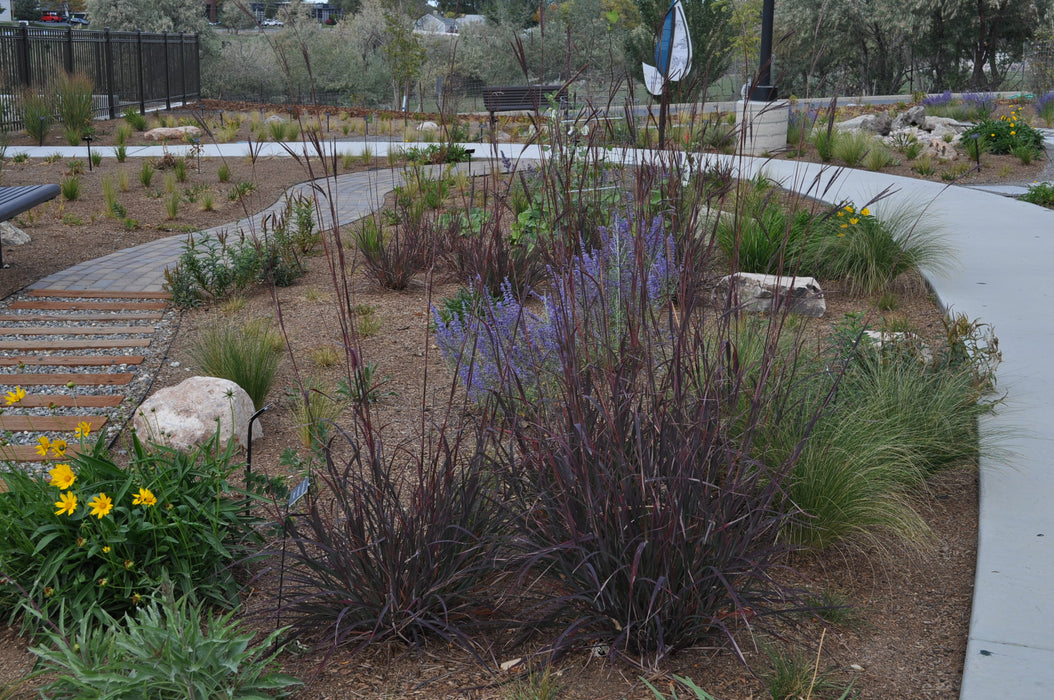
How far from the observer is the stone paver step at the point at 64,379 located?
4.72 metres

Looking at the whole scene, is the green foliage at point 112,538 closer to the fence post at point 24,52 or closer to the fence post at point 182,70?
the fence post at point 24,52

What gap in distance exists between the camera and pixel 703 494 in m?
2.43

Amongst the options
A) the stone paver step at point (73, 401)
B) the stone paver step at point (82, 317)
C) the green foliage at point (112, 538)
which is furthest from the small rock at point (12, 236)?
the green foliage at point (112, 538)

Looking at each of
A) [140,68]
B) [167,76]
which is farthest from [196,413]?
[167,76]

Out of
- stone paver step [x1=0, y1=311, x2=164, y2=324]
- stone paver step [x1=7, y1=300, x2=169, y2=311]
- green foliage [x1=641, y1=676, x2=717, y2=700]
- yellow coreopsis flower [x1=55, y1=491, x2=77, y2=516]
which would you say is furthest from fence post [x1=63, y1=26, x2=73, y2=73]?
green foliage [x1=641, y1=676, x2=717, y2=700]

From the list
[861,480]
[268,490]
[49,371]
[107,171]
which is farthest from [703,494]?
[107,171]

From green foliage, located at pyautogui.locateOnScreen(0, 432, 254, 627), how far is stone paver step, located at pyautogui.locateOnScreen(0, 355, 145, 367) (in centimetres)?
219

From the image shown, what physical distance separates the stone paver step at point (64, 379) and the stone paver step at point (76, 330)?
0.73 metres

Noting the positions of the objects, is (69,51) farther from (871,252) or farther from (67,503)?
(67,503)

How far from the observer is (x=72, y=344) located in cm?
532

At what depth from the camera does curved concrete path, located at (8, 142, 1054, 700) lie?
2525 mm

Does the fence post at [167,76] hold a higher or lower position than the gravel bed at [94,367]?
higher

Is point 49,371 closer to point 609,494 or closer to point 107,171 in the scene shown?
point 609,494

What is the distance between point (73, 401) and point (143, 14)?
104 ft
